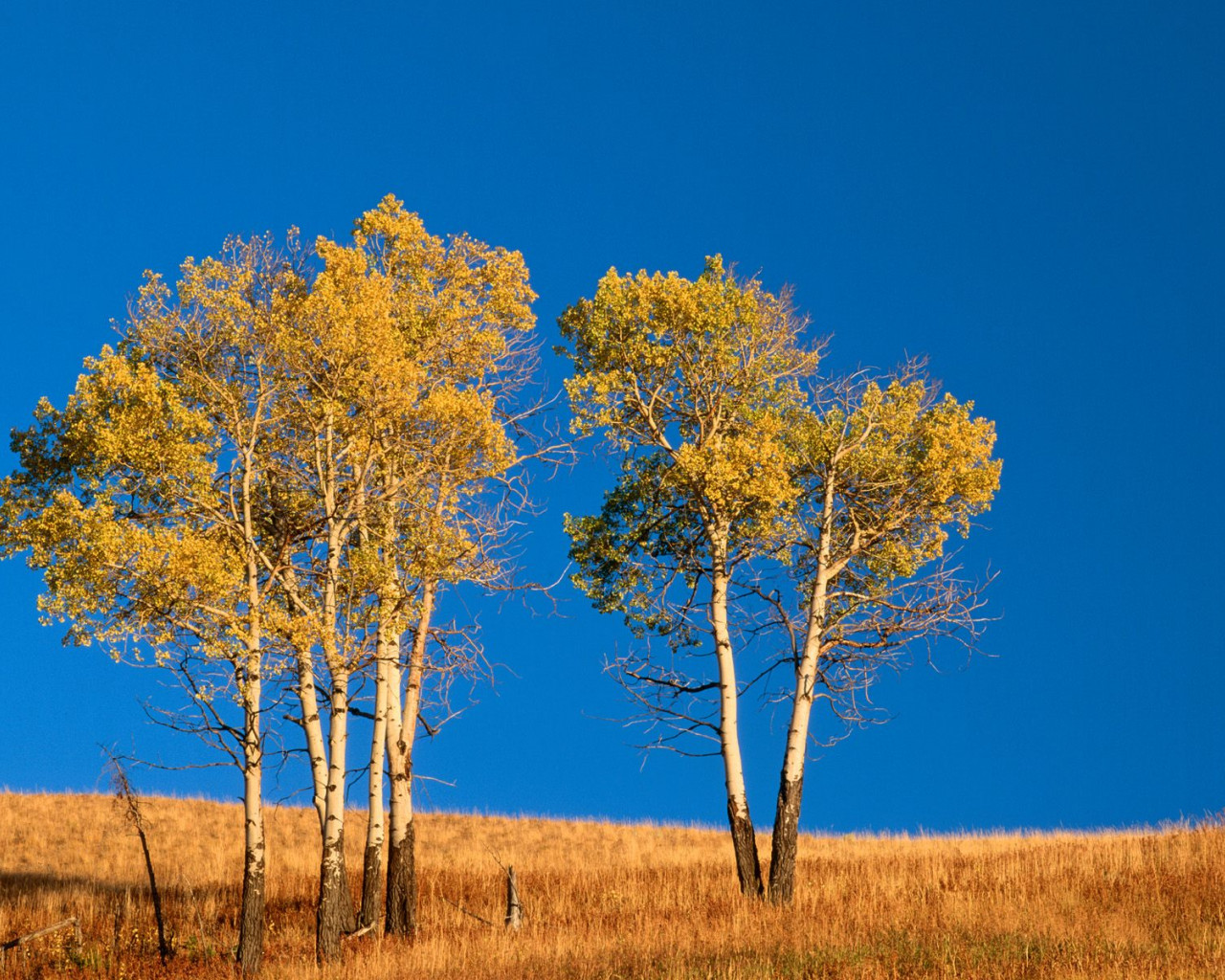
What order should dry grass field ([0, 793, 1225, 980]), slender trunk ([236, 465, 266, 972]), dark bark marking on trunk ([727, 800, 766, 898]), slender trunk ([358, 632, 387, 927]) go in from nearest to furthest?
1. dry grass field ([0, 793, 1225, 980])
2. slender trunk ([236, 465, 266, 972])
3. slender trunk ([358, 632, 387, 927])
4. dark bark marking on trunk ([727, 800, 766, 898])

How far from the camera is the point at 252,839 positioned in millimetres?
17625

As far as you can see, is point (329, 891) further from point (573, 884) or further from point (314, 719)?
point (573, 884)

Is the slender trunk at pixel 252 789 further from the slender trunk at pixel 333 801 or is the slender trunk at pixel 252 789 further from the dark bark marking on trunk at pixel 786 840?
the dark bark marking on trunk at pixel 786 840

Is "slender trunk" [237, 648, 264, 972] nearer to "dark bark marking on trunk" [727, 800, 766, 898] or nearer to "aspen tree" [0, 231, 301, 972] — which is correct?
"aspen tree" [0, 231, 301, 972]

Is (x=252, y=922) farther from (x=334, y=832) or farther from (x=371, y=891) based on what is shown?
(x=371, y=891)

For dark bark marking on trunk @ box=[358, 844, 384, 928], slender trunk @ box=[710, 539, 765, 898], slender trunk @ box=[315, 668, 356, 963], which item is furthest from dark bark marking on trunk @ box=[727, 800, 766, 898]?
slender trunk @ box=[315, 668, 356, 963]

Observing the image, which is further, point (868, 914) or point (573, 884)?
point (573, 884)

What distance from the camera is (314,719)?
18.4 m

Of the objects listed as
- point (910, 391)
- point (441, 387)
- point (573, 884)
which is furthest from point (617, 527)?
point (573, 884)

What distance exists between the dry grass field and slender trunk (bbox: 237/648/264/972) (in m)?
0.47

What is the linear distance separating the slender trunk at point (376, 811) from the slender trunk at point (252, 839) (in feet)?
6.87

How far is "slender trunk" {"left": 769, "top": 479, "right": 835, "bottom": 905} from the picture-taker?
20.9 m

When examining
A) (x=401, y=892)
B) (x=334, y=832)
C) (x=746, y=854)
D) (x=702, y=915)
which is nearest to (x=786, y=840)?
(x=746, y=854)

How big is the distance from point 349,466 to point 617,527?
528cm
